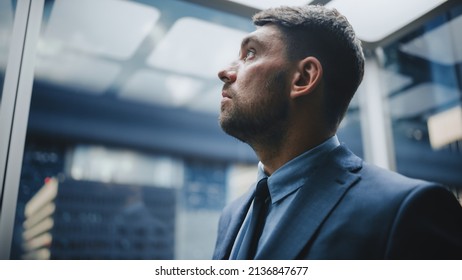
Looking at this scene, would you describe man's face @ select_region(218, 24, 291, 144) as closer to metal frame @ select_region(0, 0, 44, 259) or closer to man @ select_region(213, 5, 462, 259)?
man @ select_region(213, 5, 462, 259)

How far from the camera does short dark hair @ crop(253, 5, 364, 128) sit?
1.14 metres

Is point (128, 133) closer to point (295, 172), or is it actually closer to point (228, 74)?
point (228, 74)

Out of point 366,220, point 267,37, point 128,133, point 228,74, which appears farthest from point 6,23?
point 128,133

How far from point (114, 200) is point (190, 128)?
1.26 metres

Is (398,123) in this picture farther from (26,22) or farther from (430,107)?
(26,22)

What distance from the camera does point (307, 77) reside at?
1.13 metres

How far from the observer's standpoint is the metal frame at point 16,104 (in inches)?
49.4

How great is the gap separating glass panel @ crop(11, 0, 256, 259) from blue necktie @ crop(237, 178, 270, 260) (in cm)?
86

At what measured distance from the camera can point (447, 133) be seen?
6.35ft

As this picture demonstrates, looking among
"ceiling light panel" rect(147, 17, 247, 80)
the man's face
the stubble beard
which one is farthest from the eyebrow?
"ceiling light panel" rect(147, 17, 247, 80)

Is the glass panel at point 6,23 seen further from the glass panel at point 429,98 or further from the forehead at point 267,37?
the glass panel at point 429,98

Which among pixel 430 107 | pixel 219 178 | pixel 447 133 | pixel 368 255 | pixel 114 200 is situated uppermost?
pixel 430 107

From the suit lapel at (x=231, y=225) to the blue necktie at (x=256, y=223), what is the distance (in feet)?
0.34

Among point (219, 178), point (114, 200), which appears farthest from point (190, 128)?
point (114, 200)
